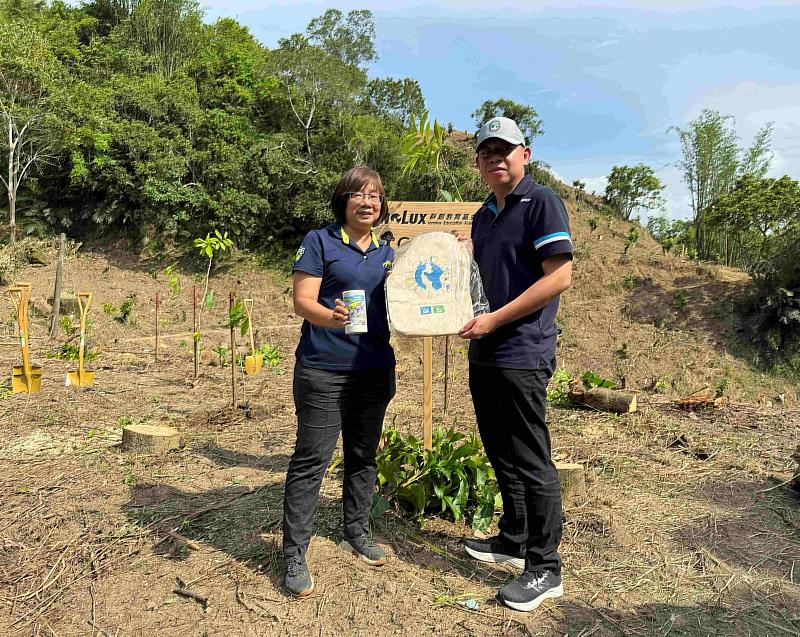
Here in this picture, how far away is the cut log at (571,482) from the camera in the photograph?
328 cm

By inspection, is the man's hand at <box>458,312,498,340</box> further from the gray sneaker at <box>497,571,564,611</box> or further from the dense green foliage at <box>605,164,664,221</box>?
the dense green foliage at <box>605,164,664,221</box>

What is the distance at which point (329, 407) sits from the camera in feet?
7.48

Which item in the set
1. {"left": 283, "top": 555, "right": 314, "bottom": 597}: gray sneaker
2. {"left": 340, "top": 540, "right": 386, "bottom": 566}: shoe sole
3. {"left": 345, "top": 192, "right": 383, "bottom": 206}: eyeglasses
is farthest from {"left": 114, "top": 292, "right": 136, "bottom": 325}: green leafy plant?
{"left": 345, "top": 192, "right": 383, "bottom": 206}: eyeglasses

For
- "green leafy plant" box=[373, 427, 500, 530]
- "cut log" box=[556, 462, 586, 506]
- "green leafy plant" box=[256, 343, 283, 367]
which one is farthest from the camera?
"green leafy plant" box=[256, 343, 283, 367]

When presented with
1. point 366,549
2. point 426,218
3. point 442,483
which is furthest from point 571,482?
point 426,218

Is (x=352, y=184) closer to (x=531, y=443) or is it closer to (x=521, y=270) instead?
(x=521, y=270)

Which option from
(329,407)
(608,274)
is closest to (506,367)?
(329,407)

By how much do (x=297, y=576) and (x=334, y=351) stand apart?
3.17 feet

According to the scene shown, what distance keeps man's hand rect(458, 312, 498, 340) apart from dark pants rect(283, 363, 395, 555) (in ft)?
1.43

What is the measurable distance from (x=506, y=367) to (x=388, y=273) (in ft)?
1.99

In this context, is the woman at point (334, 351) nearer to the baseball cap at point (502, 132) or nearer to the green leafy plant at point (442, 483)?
the baseball cap at point (502, 132)

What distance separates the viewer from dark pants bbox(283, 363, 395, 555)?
2.26 meters

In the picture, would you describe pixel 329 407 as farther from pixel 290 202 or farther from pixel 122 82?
pixel 122 82

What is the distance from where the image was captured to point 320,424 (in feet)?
7.45
